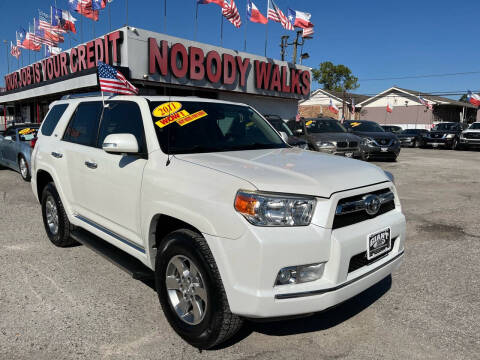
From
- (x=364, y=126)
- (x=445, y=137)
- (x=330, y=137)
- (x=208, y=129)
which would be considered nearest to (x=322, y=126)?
(x=330, y=137)

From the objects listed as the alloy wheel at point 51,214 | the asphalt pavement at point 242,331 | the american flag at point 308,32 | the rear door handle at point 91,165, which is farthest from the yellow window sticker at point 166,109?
the american flag at point 308,32

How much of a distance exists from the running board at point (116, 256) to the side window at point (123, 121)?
1.00m

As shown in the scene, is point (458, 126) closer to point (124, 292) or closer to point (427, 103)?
point (427, 103)

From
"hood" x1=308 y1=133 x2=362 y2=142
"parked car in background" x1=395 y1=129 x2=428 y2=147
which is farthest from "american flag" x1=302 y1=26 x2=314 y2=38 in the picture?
"hood" x1=308 y1=133 x2=362 y2=142

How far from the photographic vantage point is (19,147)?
9875 millimetres

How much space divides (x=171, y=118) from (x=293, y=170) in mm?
1291

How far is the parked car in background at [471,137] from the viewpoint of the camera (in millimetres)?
22961

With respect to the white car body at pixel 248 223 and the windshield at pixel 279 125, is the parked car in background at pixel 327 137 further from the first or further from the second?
the white car body at pixel 248 223

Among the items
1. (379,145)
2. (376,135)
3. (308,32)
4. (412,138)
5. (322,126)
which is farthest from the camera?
(412,138)

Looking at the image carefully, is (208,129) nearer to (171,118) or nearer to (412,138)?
(171,118)

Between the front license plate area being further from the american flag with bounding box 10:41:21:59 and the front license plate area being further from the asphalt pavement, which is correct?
the american flag with bounding box 10:41:21:59

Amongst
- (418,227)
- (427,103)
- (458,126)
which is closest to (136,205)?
(418,227)

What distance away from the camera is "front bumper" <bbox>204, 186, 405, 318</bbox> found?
2.27 m

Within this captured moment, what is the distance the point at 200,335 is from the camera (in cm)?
264
